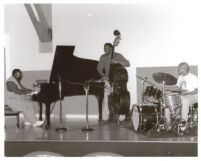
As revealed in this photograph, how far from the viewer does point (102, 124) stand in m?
5.75

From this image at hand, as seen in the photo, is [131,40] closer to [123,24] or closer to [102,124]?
[123,24]

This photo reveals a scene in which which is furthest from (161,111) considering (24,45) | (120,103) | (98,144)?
(24,45)

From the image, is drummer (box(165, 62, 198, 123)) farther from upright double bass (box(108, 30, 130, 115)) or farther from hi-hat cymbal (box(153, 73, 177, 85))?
upright double bass (box(108, 30, 130, 115))

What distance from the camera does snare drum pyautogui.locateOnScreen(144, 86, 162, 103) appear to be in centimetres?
451

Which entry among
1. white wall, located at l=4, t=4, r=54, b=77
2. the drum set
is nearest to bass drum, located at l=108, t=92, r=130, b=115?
the drum set

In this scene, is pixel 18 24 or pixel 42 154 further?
pixel 18 24

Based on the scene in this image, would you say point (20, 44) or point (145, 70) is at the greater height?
point (20, 44)

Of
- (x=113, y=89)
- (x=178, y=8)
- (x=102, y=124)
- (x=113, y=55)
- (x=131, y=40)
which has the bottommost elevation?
(x=102, y=124)

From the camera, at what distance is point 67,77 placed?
5094 millimetres

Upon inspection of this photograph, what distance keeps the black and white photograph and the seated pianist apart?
0.02 metres

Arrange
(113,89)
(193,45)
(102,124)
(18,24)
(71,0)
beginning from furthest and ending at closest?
(18,24) → (193,45) → (102,124) → (113,89) → (71,0)

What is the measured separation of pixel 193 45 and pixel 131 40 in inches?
47.7
